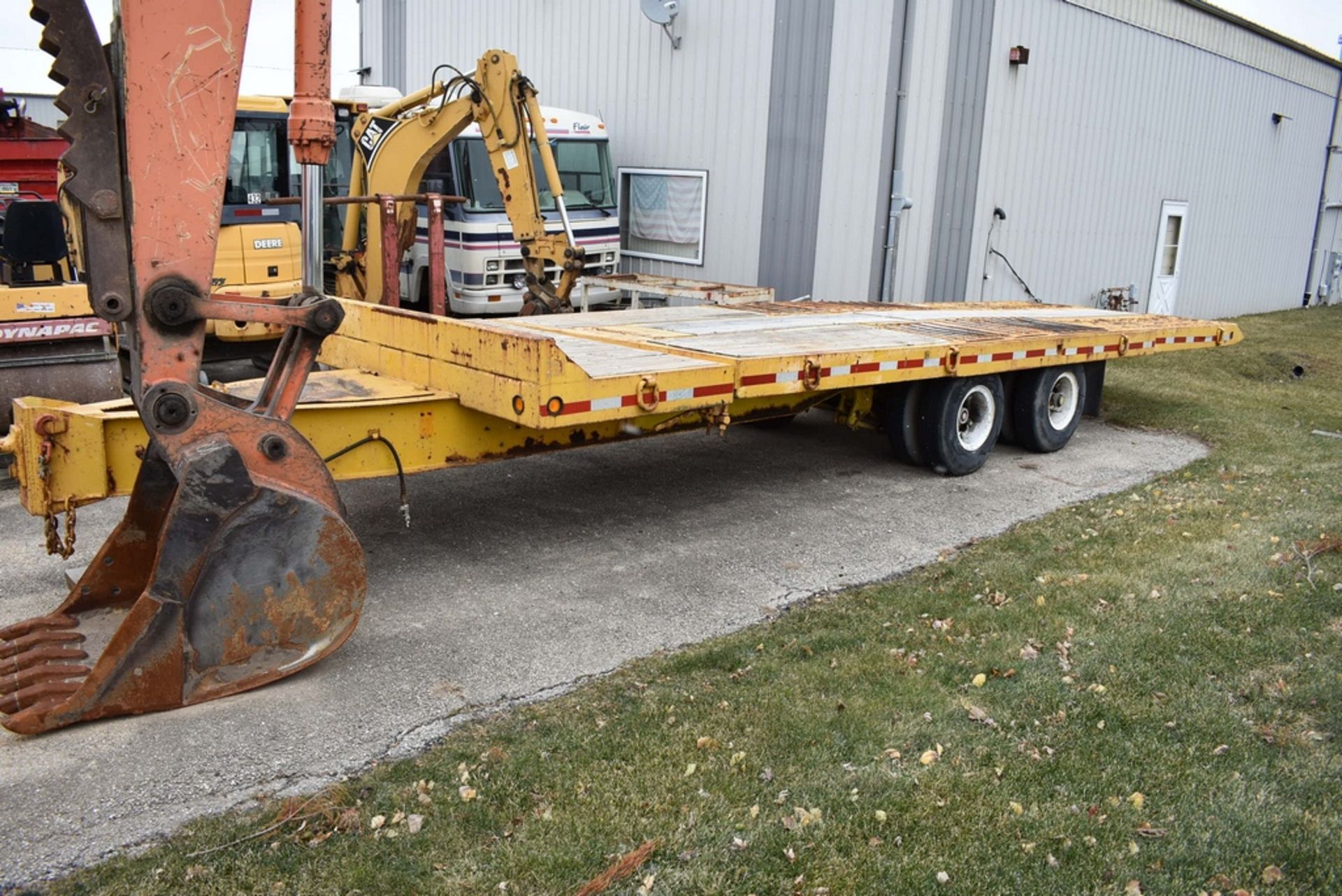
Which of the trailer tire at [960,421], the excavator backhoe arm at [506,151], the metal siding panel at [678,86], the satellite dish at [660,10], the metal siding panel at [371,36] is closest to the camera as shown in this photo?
the trailer tire at [960,421]

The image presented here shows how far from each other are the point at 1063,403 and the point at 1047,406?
39cm

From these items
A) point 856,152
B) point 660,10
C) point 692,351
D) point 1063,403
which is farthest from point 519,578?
point 660,10

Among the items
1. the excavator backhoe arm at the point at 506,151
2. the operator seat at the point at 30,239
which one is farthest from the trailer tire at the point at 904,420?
the operator seat at the point at 30,239

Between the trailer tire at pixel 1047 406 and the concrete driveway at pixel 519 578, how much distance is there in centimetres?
18

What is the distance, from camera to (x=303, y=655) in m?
4.62

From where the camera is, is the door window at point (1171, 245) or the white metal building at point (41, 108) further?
the white metal building at point (41, 108)

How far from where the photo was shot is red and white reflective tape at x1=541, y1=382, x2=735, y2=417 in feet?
18.1

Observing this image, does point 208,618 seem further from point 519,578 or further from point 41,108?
point 41,108

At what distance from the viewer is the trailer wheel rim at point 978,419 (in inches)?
344

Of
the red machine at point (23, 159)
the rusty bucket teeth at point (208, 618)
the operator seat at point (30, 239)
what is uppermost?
the red machine at point (23, 159)

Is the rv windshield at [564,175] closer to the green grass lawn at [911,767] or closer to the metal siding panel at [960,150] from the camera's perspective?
the metal siding panel at [960,150]

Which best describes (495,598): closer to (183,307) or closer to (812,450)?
(183,307)

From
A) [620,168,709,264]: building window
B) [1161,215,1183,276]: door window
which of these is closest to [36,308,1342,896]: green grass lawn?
[620,168,709,264]: building window

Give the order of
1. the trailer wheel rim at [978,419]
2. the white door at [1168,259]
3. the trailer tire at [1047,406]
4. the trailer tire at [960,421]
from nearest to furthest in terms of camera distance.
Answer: the trailer tire at [960,421] → the trailer wheel rim at [978,419] → the trailer tire at [1047,406] → the white door at [1168,259]
